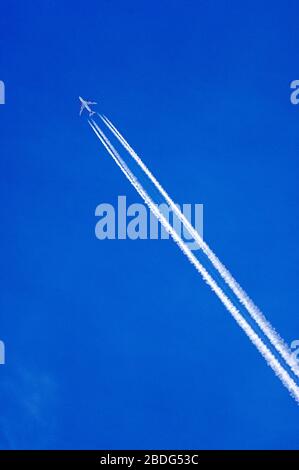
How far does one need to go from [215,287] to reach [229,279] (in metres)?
0.40

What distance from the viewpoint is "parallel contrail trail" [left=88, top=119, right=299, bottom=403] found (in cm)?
1372

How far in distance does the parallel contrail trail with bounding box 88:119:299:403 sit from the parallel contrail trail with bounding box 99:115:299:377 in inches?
9.1

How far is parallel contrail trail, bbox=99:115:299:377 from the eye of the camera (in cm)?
1382

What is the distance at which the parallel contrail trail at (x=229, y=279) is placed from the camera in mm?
13819

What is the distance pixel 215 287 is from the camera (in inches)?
582

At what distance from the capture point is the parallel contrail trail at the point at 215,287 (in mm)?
13721

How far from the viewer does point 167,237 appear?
47.8 feet

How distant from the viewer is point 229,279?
48.8 feet

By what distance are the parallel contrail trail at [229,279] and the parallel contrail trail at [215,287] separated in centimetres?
23
